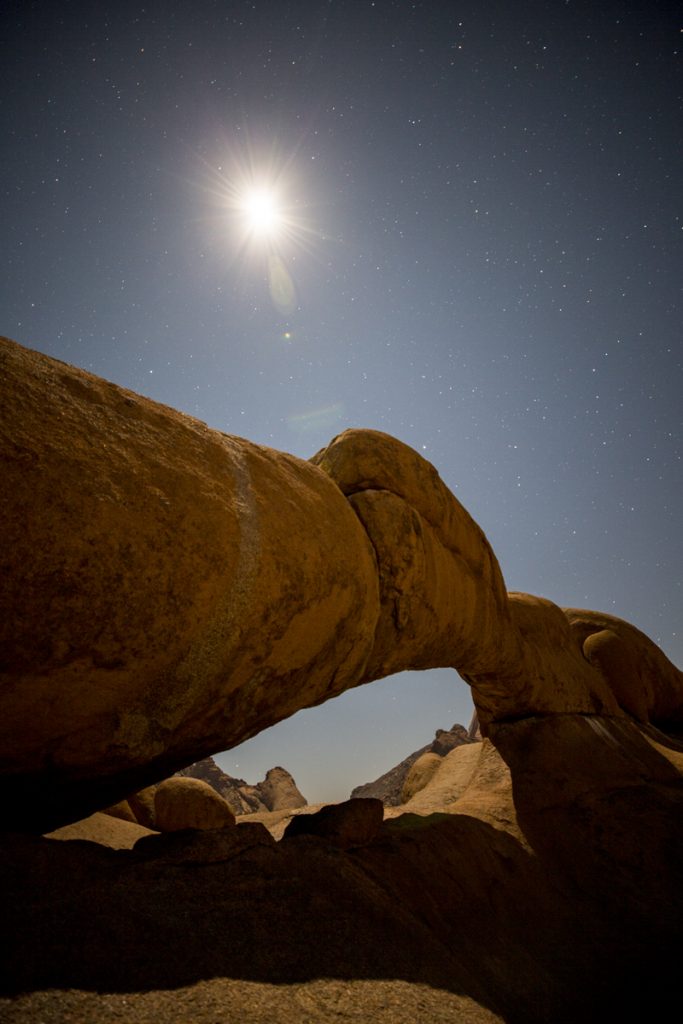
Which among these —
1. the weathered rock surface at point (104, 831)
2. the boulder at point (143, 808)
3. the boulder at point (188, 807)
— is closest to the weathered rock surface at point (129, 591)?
the weathered rock surface at point (104, 831)

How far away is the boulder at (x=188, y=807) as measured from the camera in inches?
298

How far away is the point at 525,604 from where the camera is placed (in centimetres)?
821

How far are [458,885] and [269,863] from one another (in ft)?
7.97

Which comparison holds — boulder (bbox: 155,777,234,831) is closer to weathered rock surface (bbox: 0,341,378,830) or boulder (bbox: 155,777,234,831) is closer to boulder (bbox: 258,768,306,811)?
weathered rock surface (bbox: 0,341,378,830)

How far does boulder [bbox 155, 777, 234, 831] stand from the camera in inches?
298

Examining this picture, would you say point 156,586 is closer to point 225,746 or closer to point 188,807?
point 225,746

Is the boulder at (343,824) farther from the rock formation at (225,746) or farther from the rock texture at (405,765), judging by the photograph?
the rock texture at (405,765)

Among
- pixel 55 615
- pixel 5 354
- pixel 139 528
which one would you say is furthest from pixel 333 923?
pixel 5 354

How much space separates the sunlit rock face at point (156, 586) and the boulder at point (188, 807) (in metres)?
4.80

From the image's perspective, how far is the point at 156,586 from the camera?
265 cm

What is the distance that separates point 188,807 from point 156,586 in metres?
6.83

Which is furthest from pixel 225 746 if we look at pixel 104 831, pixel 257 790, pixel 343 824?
pixel 257 790

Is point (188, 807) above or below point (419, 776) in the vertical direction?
below

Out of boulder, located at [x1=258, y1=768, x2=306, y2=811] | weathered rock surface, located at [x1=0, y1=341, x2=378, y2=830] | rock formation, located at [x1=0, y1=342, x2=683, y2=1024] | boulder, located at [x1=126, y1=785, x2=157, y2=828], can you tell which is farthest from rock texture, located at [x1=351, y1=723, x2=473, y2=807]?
weathered rock surface, located at [x1=0, y1=341, x2=378, y2=830]
